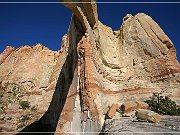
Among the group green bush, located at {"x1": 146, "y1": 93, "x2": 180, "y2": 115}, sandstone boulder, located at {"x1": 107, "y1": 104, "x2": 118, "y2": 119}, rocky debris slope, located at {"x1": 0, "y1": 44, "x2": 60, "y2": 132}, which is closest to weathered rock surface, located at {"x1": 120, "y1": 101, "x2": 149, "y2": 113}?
sandstone boulder, located at {"x1": 107, "y1": 104, "x2": 118, "y2": 119}

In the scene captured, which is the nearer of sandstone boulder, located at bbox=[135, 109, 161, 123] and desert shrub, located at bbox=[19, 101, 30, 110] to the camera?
sandstone boulder, located at bbox=[135, 109, 161, 123]

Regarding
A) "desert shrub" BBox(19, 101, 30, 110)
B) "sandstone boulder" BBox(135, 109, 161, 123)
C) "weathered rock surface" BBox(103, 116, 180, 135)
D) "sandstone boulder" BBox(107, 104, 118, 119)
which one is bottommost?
"weathered rock surface" BBox(103, 116, 180, 135)

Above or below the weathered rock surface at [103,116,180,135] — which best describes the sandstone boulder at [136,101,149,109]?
above

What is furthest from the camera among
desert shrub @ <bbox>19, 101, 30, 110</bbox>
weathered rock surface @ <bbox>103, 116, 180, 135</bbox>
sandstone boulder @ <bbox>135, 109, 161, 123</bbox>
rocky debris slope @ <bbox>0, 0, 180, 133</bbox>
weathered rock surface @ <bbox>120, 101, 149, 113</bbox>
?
desert shrub @ <bbox>19, 101, 30, 110</bbox>

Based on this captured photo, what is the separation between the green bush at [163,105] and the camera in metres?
14.3

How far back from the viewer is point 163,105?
1488 centimetres

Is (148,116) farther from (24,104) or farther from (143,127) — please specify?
(24,104)

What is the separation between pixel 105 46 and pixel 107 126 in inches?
315

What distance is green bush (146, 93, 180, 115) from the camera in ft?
47.0

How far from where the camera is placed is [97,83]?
15.4 m

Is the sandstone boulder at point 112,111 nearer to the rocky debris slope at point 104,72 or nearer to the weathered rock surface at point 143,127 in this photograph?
the rocky debris slope at point 104,72

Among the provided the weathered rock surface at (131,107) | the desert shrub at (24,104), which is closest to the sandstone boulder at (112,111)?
the weathered rock surface at (131,107)

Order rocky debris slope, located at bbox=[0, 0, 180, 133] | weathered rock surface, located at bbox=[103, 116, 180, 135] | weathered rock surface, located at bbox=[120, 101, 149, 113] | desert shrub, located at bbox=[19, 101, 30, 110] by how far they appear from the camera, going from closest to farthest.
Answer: weathered rock surface, located at bbox=[103, 116, 180, 135], weathered rock surface, located at bbox=[120, 101, 149, 113], rocky debris slope, located at bbox=[0, 0, 180, 133], desert shrub, located at bbox=[19, 101, 30, 110]

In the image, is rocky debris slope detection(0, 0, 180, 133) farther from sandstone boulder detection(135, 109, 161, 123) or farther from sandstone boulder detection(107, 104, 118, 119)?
sandstone boulder detection(135, 109, 161, 123)
